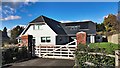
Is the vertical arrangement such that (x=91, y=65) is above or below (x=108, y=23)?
below

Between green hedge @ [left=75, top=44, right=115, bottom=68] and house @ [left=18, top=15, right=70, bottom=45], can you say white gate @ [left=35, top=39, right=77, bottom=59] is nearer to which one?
green hedge @ [left=75, top=44, right=115, bottom=68]

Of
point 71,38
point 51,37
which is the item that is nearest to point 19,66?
point 51,37

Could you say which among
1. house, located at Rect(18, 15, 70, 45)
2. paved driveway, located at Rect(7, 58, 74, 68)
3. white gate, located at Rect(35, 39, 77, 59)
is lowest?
paved driveway, located at Rect(7, 58, 74, 68)

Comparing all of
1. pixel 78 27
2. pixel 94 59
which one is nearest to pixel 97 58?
pixel 94 59

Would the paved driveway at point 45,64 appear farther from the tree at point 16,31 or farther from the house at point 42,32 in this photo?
the tree at point 16,31

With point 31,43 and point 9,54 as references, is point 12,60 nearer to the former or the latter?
point 9,54

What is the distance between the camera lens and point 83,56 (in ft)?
25.7

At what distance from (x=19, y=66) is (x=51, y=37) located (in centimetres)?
1734

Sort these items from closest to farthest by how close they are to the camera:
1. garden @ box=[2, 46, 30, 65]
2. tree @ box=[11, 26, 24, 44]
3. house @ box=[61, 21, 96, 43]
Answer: garden @ box=[2, 46, 30, 65], house @ box=[61, 21, 96, 43], tree @ box=[11, 26, 24, 44]

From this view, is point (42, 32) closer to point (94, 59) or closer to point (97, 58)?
point (94, 59)

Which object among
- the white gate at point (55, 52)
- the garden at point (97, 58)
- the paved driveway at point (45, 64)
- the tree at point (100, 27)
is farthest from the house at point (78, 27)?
the garden at point (97, 58)

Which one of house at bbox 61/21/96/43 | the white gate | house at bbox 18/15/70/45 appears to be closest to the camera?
the white gate

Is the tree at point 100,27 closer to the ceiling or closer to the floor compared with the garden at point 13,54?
closer to the ceiling

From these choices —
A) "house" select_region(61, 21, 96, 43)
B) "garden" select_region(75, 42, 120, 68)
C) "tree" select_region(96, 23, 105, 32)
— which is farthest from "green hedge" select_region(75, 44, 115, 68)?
"tree" select_region(96, 23, 105, 32)
